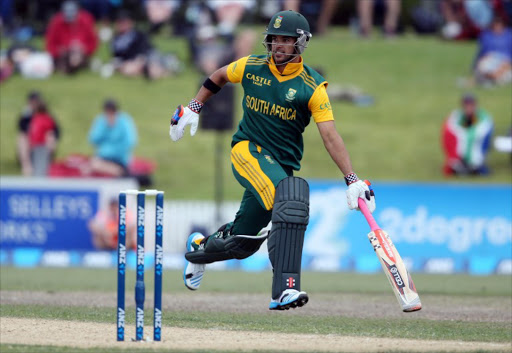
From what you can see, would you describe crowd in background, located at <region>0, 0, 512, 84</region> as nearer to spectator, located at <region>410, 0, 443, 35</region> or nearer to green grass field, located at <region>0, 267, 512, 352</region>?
spectator, located at <region>410, 0, 443, 35</region>

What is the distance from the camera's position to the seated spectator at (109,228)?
45.4 ft

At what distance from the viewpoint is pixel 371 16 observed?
22.0 meters

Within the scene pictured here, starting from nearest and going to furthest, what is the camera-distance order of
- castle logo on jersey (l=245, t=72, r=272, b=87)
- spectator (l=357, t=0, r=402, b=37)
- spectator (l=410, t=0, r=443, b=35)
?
castle logo on jersey (l=245, t=72, r=272, b=87) < spectator (l=357, t=0, r=402, b=37) < spectator (l=410, t=0, r=443, b=35)

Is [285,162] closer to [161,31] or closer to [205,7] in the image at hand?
[205,7]

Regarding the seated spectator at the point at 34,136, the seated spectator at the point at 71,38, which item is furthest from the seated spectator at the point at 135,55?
the seated spectator at the point at 34,136

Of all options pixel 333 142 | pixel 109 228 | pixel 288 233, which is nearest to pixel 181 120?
pixel 333 142

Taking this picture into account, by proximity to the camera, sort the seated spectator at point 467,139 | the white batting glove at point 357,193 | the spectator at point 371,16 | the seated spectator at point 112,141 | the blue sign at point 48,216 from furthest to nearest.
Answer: the spectator at point 371,16 → the seated spectator at point 467,139 → the seated spectator at point 112,141 → the blue sign at point 48,216 → the white batting glove at point 357,193

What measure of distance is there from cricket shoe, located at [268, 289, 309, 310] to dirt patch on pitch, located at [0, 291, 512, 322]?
5.72ft

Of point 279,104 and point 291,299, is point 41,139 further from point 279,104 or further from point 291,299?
point 291,299

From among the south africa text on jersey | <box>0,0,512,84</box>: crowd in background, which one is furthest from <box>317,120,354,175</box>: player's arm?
<box>0,0,512,84</box>: crowd in background

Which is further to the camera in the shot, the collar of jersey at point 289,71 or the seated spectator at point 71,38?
the seated spectator at point 71,38

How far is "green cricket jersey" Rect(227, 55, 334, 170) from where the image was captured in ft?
22.2

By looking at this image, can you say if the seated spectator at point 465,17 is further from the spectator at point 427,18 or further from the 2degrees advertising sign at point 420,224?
the 2degrees advertising sign at point 420,224

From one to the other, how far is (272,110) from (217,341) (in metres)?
1.69
